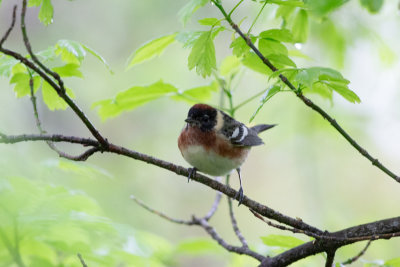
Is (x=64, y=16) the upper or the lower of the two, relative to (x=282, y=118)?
upper

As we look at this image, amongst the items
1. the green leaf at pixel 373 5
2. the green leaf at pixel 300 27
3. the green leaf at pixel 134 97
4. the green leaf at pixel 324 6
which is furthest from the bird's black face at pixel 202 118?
the green leaf at pixel 324 6

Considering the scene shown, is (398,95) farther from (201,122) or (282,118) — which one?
(201,122)

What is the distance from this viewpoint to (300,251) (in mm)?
2008

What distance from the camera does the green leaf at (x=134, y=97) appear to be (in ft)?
9.26

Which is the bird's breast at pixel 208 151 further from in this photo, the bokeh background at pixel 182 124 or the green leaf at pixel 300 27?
the bokeh background at pixel 182 124

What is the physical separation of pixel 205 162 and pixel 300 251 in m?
1.43

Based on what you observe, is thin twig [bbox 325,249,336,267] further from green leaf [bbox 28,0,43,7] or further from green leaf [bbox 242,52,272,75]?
green leaf [bbox 28,0,43,7]

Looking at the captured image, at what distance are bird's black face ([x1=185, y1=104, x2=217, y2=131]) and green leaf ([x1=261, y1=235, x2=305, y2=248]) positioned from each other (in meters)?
1.52

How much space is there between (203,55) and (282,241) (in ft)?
3.04

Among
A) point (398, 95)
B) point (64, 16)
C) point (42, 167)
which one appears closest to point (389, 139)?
point (398, 95)

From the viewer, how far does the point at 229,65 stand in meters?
2.87

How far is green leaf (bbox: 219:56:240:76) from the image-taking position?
112 inches

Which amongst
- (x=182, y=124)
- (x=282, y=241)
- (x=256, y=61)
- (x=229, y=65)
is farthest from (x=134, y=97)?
(x=182, y=124)

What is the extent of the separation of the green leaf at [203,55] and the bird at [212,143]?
1.36 meters
